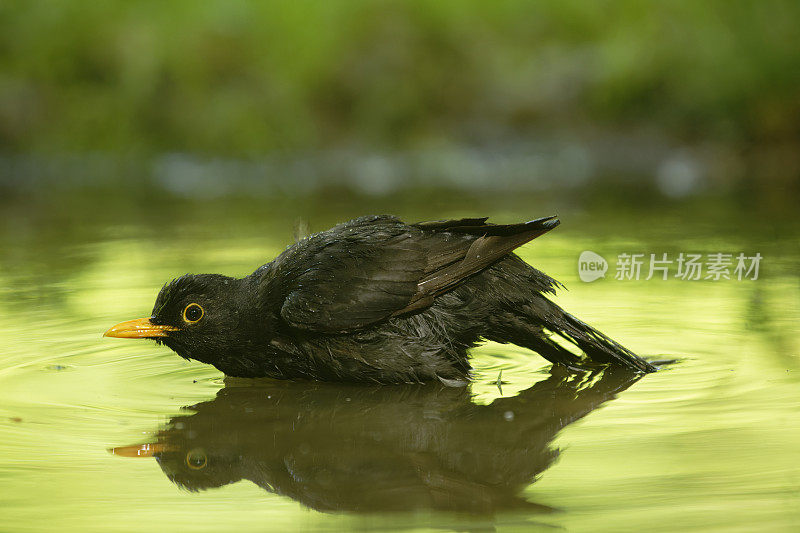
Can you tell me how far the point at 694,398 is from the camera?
4.38 m

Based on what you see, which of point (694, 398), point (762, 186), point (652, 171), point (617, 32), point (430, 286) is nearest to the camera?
point (694, 398)

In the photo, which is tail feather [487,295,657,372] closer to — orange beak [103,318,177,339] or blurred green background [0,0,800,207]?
orange beak [103,318,177,339]

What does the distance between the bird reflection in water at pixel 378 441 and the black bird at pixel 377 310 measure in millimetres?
132

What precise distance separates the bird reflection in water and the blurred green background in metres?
8.82

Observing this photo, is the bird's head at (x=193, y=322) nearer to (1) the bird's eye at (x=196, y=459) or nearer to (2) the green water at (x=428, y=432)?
(2) the green water at (x=428, y=432)

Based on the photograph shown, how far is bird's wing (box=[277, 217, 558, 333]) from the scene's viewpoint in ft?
15.4

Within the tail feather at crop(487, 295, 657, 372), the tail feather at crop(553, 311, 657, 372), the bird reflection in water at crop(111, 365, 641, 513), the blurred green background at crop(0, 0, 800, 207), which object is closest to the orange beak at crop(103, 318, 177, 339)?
the bird reflection in water at crop(111, 365, 641, 513)

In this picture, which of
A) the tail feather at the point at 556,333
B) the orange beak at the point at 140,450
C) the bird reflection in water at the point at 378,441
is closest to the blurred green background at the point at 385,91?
the tail feather at the point at 556,333

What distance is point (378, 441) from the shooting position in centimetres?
405

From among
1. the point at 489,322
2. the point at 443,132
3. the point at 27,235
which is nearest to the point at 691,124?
the point at 443,132

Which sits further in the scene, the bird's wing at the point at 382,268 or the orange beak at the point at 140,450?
the bird's wing at the point at 382,268

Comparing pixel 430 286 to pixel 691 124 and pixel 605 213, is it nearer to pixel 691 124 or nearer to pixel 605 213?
pixel 605 213

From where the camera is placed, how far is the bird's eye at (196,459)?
3.82 meters

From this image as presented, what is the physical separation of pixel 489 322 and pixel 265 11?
1120 cm
